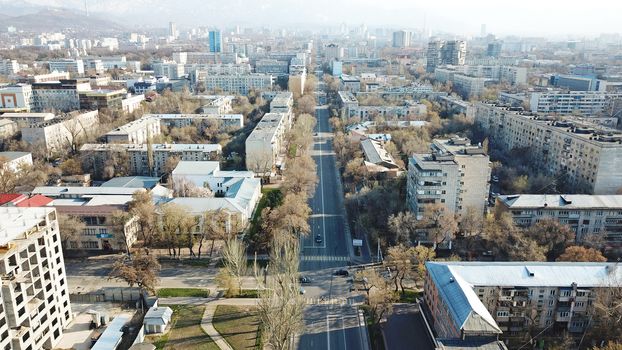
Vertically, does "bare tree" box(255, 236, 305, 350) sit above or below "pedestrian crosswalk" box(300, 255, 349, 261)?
above

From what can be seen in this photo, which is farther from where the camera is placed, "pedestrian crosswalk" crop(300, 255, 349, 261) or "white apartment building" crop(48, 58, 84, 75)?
"white apartment building" crop(48, 58, 84, 75)

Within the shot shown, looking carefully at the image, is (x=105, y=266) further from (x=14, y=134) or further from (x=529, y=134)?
(x=529, y=134)

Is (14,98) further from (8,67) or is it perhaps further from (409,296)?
(409,296)

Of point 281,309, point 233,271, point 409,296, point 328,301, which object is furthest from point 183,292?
point 409,296

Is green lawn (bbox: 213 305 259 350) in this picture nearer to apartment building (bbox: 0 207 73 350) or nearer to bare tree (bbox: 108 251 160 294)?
bare tree (bbox: 108 251 160 294)

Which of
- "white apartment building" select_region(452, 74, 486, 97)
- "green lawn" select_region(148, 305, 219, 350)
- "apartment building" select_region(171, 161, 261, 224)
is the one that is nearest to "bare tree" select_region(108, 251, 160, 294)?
"green lawn" select_region(148, 305, 219, 350)

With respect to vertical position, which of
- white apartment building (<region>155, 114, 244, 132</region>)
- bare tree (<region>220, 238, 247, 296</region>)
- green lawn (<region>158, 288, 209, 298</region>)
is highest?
white apartment building (<region>155, 114, 244, 132</region>)

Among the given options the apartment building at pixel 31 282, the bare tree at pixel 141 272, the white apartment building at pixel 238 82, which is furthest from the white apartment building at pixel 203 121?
the apartment building at pixel 31 282

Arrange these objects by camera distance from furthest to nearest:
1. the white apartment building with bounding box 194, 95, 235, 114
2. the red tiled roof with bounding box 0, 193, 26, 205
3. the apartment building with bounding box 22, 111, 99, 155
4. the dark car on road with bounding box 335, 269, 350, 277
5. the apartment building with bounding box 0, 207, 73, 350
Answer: the white apartment building with bounding box 194, 95, 235, 114
the apartment building with bounding box 22, 111, 99, 155
the red tiled roof with bounding box 0, 193, 26, 205
the dark car on road with bounding box 335, 269, 350, 277
the apartment building with bounding box 0, 207, 73, 350
